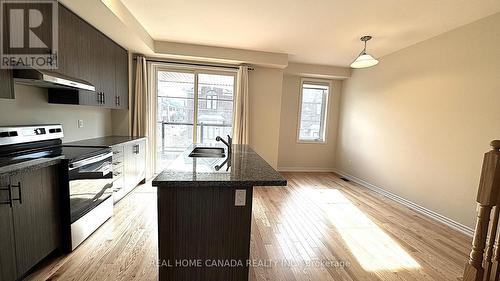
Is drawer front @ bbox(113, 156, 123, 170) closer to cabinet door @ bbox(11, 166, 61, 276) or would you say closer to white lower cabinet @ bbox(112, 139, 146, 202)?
white lower cabinet @ bbox(112, 139, 146, 202)

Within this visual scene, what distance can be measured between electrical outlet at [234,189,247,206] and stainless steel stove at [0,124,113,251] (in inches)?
65.1

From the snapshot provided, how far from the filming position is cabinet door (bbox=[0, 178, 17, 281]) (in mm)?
1451

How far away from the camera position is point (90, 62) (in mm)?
2840

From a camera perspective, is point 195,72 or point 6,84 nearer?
point 6,84

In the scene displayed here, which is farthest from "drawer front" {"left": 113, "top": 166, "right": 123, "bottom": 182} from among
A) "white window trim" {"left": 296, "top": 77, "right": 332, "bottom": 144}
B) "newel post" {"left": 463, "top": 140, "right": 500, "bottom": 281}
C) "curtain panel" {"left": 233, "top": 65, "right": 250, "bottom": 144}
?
"white window trim" {"left": 296, "top": 77, "right": 332, "bottom": 144}

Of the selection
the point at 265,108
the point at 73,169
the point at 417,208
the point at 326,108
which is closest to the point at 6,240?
the point at 73,169

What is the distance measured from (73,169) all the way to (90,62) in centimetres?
161

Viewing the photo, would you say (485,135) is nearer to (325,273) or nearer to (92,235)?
(325,273)

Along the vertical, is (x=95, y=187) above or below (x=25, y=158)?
below

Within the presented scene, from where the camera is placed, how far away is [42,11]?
2.03m

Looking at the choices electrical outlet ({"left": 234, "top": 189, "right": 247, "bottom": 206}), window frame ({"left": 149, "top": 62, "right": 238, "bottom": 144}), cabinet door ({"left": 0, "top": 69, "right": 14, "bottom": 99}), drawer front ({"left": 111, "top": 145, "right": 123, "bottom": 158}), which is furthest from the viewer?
window frame ({"left": 149, "top": 62, "right": 238, "bottom": 144})

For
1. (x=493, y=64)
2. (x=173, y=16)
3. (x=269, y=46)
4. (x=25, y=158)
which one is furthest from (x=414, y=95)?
(x=25, y=158)

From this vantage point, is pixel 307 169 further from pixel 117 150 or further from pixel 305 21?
pixel 117 150

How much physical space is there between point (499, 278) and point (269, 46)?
392cm
